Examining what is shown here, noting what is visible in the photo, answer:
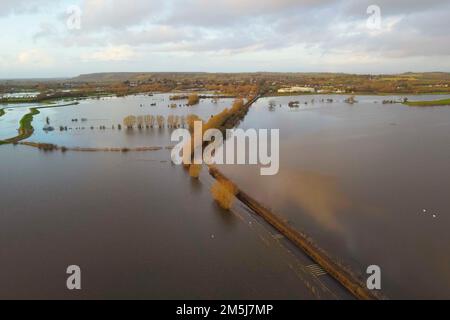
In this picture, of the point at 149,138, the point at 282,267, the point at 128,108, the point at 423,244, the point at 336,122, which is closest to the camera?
the point at 282,267

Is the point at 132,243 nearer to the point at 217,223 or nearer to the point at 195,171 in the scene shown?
the point at 217,223

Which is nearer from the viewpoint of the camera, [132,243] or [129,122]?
[132,243]

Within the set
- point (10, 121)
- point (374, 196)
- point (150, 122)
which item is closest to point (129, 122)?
point (150, 122)

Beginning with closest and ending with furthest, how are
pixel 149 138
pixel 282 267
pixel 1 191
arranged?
pixel 282 267 → pixel 1 191 → pixel 149 138

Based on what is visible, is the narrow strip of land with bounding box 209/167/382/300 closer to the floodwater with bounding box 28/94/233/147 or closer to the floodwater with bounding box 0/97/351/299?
the floodwater with bounding box 0/97/351/299

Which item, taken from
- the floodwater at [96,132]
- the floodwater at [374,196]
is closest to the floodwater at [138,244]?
the floodwater at [374,196]

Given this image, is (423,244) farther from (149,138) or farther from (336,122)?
(336,122)
